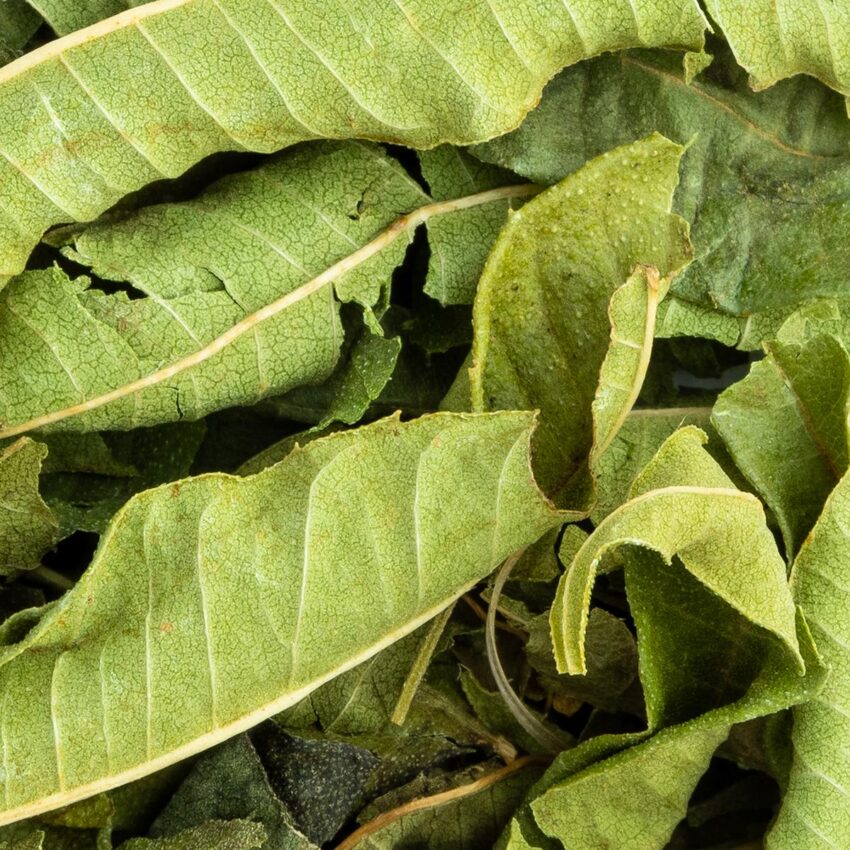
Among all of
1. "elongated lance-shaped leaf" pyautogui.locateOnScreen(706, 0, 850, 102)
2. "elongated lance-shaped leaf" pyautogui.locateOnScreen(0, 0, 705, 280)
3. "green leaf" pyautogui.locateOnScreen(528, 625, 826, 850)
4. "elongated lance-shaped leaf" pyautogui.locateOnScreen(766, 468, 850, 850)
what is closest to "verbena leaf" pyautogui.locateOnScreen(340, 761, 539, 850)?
"green leaf" pyautogui.locateOnScreen(528, 625, 826, 850)

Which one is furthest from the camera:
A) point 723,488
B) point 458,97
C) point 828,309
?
point 828,309

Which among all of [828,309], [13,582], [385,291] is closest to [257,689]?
[13,582]

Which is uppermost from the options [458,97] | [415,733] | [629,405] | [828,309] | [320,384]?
[458,97]

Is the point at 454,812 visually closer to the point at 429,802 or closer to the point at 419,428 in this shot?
the point at 429,802

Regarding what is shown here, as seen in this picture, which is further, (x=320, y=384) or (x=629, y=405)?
(x=320, y=384)

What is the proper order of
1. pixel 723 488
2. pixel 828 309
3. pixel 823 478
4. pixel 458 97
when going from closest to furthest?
pixel 723 488
pixel 458 97
pixel 823 478
pixel 828 309

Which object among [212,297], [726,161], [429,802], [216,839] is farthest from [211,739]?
[726,161]

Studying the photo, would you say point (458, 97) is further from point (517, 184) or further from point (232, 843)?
point (232, 843)
